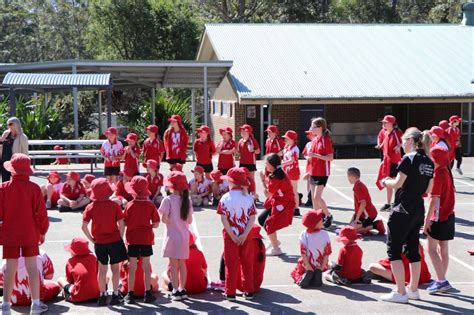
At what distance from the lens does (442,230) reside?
290 inches

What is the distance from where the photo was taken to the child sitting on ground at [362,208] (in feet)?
33.2

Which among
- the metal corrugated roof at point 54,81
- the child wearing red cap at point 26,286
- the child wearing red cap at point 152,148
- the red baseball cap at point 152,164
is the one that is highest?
the metal corrugated roof at point 54,81

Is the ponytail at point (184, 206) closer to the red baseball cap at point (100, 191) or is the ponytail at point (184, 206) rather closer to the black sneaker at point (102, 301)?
the red baseball cap at point (100, 191)

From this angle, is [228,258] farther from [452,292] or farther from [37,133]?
[37,133]

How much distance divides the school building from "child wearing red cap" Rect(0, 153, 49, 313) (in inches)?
697

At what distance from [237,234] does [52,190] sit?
684 cm

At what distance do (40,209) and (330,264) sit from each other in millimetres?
3578

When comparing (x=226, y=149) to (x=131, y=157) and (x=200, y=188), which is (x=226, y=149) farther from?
(x=131, y=157)

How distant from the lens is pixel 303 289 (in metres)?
7.65

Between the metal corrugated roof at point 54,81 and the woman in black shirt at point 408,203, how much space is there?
12.6 metres

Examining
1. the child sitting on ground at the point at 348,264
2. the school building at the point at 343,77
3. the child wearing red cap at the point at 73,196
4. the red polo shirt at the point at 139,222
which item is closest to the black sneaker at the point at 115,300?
the red polo shirt at the point at 139,222

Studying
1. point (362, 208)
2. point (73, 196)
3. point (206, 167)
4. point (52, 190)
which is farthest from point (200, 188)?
point (362, 208)

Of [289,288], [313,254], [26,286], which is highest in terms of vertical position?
[313,254]

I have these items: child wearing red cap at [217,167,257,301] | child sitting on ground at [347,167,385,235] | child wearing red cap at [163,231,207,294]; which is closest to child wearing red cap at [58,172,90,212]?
child sitting on ground at [347,167,385,235]
